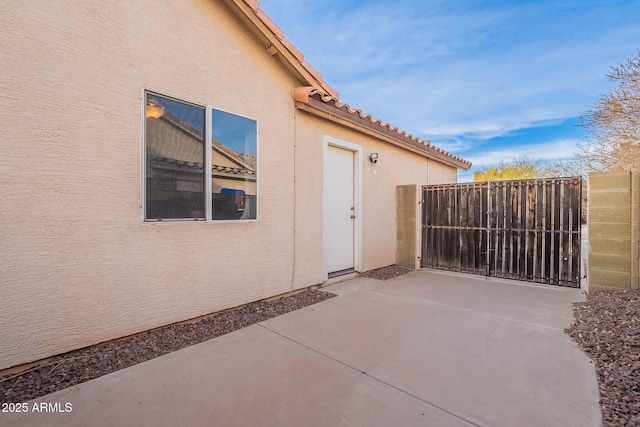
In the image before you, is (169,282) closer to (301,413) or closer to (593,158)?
(301,413)

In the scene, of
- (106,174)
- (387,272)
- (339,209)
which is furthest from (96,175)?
(387,272)

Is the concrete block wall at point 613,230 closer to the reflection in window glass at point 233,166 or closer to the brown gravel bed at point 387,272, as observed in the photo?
the brown gravel bed at point 387,272

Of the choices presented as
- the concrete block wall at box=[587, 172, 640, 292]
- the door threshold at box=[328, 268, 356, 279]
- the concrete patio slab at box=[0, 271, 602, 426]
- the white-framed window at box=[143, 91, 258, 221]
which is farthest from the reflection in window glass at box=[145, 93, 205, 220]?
the concrete block wall at box=[587, 172, 640, 292]

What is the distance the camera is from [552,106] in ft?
39.7

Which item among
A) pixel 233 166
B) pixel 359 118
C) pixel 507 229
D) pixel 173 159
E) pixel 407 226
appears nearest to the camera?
pixel 173 159

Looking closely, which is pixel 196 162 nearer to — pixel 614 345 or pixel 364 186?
pixel 364 186

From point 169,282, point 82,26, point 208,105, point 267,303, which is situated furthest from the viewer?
point 267,303

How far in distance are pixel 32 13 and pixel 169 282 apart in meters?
3.02

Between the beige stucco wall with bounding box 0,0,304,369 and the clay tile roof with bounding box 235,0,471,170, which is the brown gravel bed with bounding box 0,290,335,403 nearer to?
the beige stucco wall with bounding box 0,0,304,369

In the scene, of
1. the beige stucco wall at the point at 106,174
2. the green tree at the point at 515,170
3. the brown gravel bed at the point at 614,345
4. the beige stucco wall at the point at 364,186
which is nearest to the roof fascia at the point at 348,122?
the beige stucco wall at the point at 364,186

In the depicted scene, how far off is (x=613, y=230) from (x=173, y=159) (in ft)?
24.0

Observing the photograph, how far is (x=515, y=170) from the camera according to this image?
1958cm

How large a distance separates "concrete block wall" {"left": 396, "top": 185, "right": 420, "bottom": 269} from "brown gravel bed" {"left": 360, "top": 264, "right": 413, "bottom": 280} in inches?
11.5

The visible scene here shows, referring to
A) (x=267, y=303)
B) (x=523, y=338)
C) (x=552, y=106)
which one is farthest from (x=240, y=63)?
(x=552, y=106)
